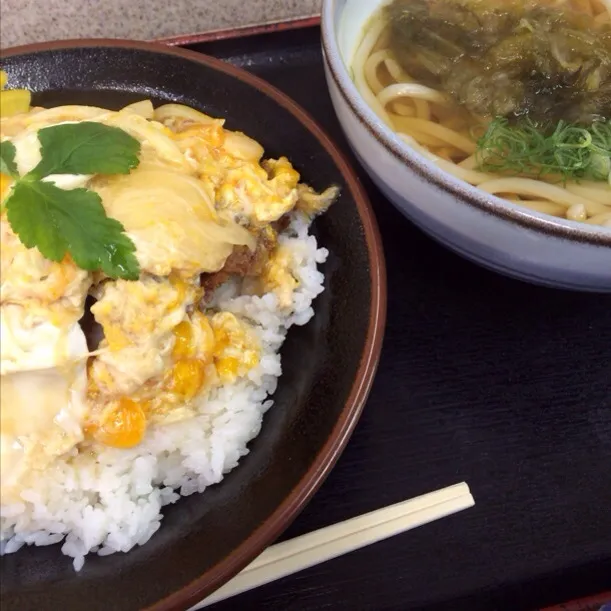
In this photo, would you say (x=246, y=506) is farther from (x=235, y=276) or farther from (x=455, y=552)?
(x=235, y=276)

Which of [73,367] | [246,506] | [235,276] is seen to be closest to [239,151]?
[235,276]

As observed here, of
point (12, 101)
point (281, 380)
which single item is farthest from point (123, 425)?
point (12, 101)

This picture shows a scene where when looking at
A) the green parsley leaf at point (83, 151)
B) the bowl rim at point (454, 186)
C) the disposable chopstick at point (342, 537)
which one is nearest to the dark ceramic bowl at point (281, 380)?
the disposable chopstick at point (342, 537)

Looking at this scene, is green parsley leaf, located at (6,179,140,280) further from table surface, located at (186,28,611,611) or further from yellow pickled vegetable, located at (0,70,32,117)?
table surface, located at (186,28,611,611)

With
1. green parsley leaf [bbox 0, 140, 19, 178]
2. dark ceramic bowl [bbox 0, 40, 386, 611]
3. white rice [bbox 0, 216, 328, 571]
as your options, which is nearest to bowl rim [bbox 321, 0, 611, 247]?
dark ceramic bowl [bbox 0, 40, 386, 611]

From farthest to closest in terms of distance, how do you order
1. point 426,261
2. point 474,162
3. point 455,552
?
point 426,261, point 474,162, point 455,552

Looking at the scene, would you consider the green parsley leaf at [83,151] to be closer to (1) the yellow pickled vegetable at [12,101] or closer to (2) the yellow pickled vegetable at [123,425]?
(1) the yellow pickled vegetable at [12,101]
